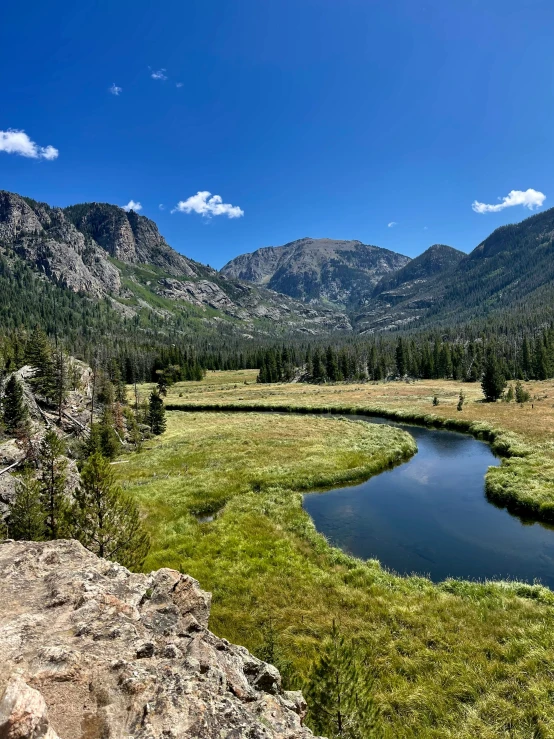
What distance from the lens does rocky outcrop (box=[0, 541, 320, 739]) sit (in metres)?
5.38

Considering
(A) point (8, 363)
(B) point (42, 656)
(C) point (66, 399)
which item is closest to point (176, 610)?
(B) point (42, 656)

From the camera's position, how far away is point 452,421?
204ft

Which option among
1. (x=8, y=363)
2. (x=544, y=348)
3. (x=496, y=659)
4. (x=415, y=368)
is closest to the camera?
(x=496, y=659)

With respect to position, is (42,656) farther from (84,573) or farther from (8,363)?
(8,363)

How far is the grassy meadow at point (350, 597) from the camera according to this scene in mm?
11914

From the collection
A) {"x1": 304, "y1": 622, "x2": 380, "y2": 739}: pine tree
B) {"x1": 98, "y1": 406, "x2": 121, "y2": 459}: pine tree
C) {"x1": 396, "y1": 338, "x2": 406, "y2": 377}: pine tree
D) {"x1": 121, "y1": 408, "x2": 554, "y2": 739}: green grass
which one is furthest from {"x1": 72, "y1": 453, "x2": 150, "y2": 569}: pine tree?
{"x1": 396, "y1": 338, "x2": 406, "y2": 377}: pine tree

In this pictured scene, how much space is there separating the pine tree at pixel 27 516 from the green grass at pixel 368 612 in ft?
22.7

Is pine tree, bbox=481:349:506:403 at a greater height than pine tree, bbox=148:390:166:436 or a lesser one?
greater

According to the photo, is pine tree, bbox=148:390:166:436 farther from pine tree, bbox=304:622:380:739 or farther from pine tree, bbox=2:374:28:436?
pine tree, bbox=304:622:380:739

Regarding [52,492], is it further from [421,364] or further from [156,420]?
[421,364]

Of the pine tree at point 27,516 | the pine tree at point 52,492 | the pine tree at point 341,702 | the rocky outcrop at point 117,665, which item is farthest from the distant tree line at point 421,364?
the rocky outcrop at point 117,665

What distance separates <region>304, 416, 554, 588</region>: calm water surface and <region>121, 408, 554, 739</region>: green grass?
2.58 meters

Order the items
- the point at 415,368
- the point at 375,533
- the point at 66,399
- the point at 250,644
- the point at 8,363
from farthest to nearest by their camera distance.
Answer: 1. the point at 415,368
2. the point at 8,363
3. the point at 66,399
4. the point at 375,533
5. the point at 250,644

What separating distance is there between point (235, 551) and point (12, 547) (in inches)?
565
